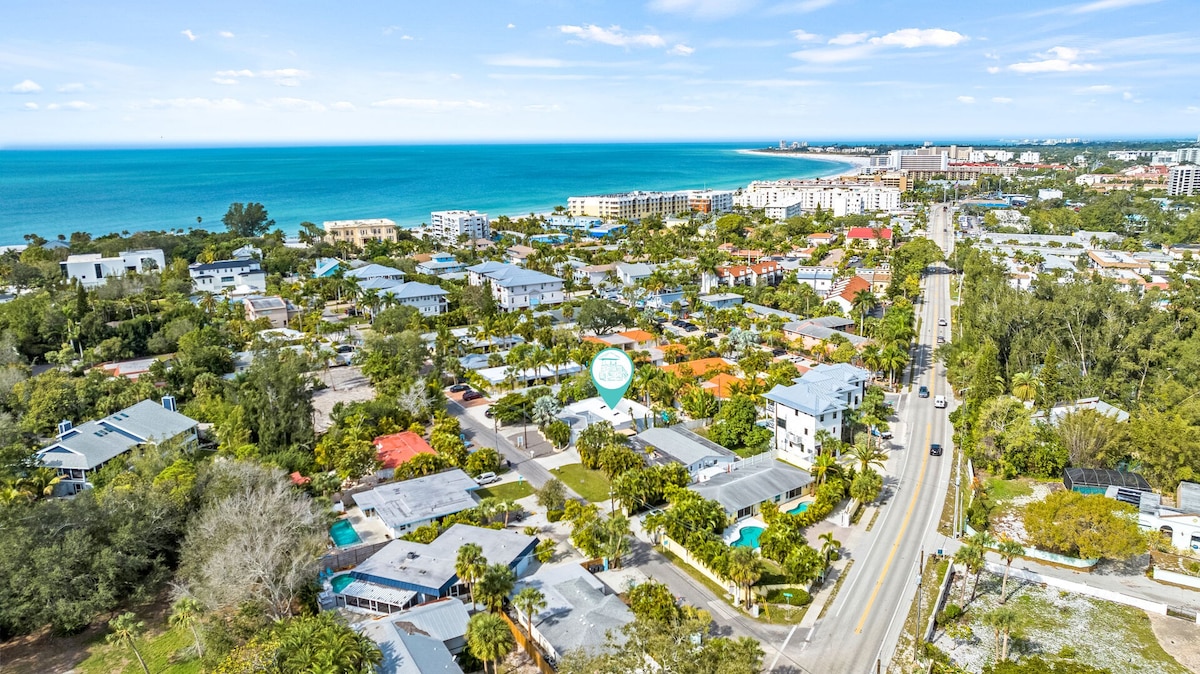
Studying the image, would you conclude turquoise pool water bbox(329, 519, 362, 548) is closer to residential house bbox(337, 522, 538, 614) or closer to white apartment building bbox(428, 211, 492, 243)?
residential house bbox(337, 522, 538, 614)

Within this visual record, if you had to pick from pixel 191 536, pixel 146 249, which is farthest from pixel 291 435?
pixel 146 249

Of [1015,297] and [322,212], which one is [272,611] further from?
[322,212]

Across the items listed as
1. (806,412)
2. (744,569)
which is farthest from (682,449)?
(744,569)

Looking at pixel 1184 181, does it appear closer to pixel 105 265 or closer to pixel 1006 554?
pixel 1006 554

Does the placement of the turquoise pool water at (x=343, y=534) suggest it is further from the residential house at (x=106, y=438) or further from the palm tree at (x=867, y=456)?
the palm tree at (x=867, y=456)

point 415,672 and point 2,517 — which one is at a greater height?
point 2,517

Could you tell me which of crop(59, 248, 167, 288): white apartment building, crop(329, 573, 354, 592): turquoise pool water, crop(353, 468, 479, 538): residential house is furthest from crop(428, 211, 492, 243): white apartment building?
crop(329, 573, 354, 592): turquoise pool water
